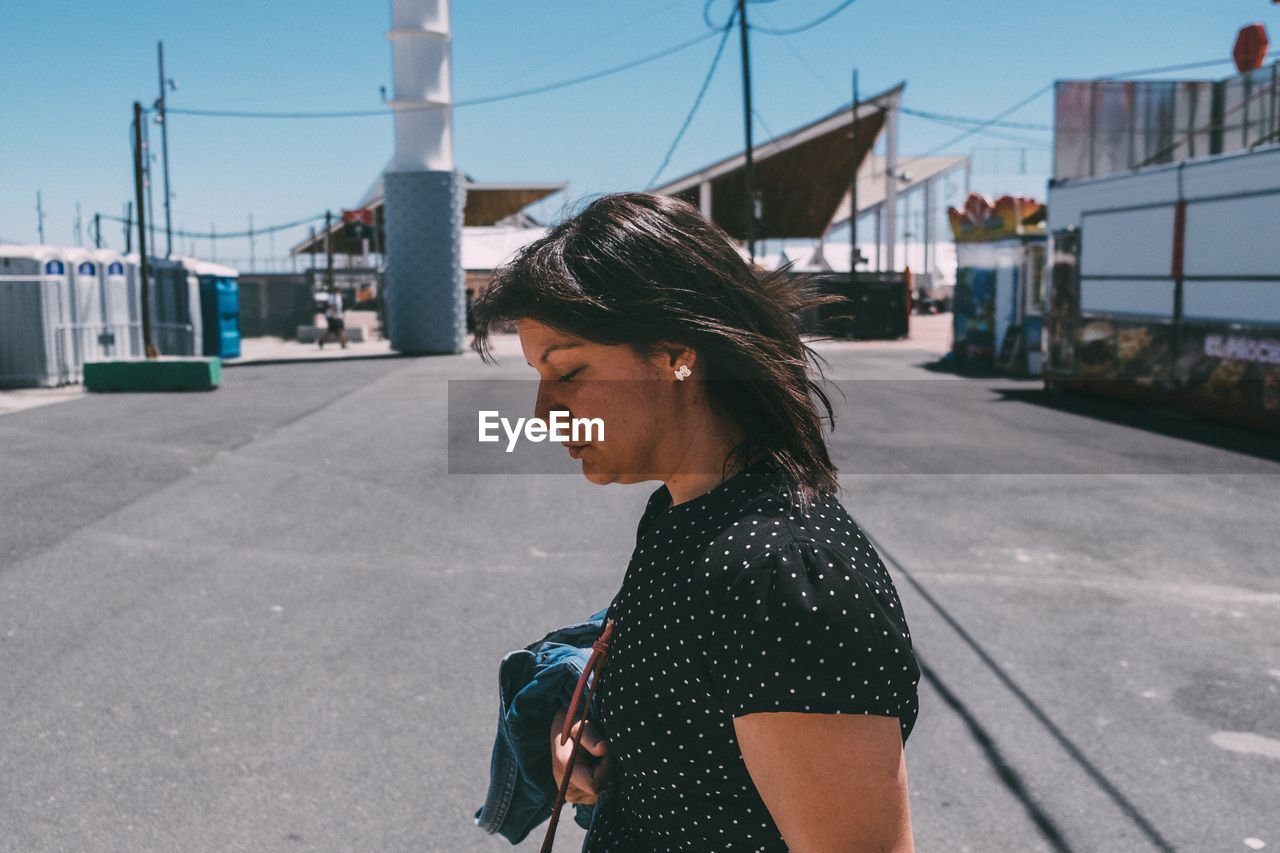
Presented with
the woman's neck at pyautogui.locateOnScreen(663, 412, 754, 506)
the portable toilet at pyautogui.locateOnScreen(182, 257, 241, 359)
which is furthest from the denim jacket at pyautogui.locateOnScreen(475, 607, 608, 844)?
the portable toilet at pyautogui.locateOnScreen(182, 257, 241, 359)

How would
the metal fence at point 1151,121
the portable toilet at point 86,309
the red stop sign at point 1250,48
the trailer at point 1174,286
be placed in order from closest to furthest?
the trailer at point 1174,286 → the red stop sign at point 1250,48 → the metal fence at point 1151,121 → the portable toilet at point 86,309

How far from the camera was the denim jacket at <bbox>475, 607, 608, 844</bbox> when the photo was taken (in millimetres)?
1881

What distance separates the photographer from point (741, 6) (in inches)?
1228

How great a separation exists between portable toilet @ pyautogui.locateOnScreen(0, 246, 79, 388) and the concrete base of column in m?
13.1

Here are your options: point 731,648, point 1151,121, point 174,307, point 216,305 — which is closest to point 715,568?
point 731,648

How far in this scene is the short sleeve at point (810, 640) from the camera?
1.26 metres

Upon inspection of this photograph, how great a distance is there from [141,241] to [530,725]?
23.8 meters

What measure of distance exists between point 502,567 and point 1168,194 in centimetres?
1330

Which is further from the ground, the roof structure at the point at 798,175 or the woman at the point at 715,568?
the roof structure at the point at 798,175

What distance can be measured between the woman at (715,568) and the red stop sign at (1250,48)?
21.3 meters

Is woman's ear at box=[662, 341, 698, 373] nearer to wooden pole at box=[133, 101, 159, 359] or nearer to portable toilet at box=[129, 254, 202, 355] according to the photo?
wooden pole at box=[133, 101, 159, 359]

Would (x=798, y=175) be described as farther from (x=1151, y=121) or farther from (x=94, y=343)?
Answer: (x=94, y=343)

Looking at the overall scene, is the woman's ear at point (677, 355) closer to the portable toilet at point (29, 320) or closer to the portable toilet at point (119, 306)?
the portable toilet at point (29, 320)


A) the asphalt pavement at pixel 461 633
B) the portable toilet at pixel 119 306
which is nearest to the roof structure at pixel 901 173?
the portable toilet at pixel 119 306
